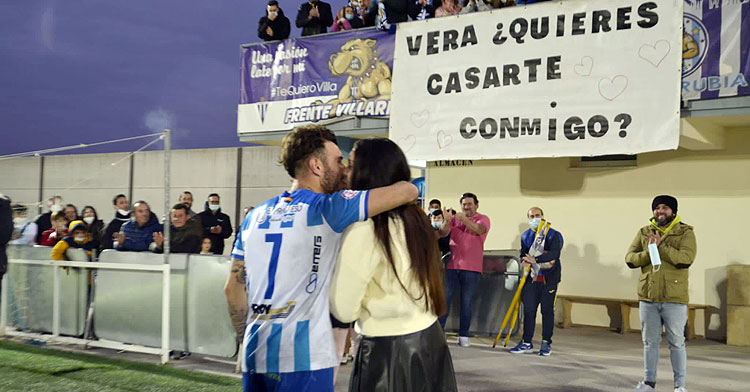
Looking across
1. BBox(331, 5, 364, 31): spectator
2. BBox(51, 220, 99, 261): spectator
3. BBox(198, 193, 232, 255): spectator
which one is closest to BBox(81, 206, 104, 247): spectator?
BBox(198, 193, 232, 255): spectator

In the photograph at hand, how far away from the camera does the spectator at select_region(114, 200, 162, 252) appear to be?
9.60m

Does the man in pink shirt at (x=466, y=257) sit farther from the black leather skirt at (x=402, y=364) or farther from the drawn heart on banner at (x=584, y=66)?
the black leather skirt at (x=402, y=364)

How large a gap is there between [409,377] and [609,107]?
26.3 feet

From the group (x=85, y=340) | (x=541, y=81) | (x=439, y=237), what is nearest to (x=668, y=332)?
(x=439, y=237)

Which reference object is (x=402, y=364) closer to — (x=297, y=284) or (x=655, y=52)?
(x=297, y=284)

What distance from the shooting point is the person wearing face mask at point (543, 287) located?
9516 millimetres

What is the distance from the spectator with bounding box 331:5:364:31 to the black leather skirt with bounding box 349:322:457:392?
431 inches

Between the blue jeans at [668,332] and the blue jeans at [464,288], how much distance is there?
3.37m

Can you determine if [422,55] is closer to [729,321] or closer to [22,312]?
[729,321]

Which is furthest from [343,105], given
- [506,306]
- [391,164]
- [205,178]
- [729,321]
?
[205,178]

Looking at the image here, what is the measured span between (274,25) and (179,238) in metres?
5.51

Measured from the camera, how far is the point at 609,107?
10055mm

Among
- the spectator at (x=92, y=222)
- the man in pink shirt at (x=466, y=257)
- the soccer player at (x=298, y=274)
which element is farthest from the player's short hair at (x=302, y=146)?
the spectator at (x=92, y=222)

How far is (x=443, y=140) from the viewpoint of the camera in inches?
451
